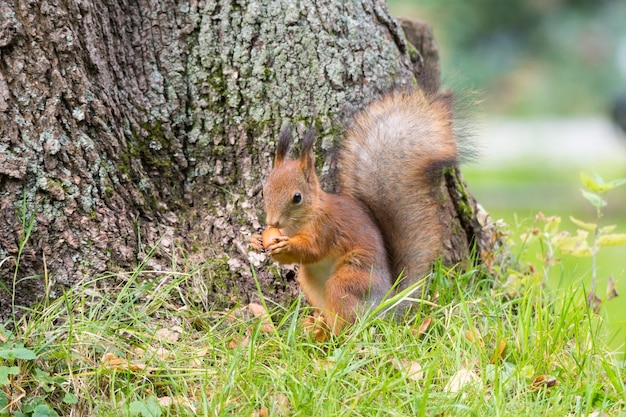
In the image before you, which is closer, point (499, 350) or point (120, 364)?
point (120, 364)

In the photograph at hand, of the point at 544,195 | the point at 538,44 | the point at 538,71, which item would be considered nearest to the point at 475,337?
the point at 544,195

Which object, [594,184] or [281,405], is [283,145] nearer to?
[281,405]

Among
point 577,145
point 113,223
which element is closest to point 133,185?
point 113,223

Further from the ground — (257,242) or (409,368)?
(257,242)

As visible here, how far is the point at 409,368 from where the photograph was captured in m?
1.84

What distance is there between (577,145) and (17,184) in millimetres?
9827

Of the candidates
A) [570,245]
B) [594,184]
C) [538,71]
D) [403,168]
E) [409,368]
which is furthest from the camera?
[538,71]

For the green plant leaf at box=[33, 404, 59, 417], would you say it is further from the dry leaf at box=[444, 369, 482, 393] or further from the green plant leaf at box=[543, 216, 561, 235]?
the green plant leaf at box=[543, 216, 561, 235]

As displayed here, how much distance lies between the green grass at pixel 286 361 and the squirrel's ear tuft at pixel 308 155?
0.36m

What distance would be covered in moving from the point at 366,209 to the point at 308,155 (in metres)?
0.27

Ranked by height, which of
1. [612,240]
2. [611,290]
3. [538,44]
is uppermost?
[538,44]

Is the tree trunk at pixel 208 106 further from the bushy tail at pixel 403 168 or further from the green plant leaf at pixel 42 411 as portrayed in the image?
the green plant leaf at pixel 42 411

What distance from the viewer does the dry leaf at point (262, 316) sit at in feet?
6.55

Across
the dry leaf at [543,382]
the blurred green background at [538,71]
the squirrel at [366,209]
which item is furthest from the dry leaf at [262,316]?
the blurred green background at [538,71]
